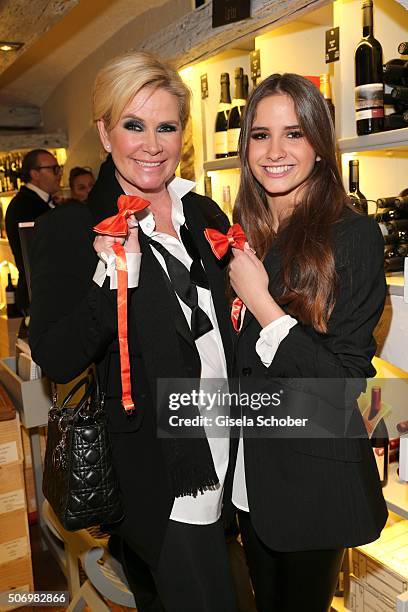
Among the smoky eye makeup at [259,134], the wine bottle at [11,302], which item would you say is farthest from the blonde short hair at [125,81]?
the wine bottle at [11,302]

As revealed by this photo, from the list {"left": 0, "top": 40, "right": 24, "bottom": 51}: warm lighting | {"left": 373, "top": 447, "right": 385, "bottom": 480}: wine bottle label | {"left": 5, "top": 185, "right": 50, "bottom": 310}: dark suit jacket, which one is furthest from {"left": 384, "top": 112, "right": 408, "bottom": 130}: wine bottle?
{"left": 5, "top": 185, "right": 50, "bottom": 310}: dark suit jacket

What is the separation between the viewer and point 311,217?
1.38m

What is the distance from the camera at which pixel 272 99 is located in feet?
4.62

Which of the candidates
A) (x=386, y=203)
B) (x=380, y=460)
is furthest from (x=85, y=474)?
(x=386, y=203)

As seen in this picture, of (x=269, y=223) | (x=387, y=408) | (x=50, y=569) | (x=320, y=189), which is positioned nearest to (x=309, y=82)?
(x=320, y=189)

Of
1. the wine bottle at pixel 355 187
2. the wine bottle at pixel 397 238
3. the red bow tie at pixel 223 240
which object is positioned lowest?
the wine bottle at pixel 397 238

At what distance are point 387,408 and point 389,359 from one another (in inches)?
16.9

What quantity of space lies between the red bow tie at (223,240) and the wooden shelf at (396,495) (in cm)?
89

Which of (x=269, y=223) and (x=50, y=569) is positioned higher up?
(x=269, y=223)

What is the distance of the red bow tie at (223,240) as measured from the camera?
4.46ft

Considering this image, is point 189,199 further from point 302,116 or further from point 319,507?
point 319,507

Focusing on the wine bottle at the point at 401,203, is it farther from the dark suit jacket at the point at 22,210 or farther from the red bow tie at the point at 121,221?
the dark suit jacket at the point at 22,210

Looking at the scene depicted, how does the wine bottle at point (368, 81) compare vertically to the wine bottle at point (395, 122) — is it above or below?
above

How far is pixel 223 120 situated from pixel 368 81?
1.20 meters
